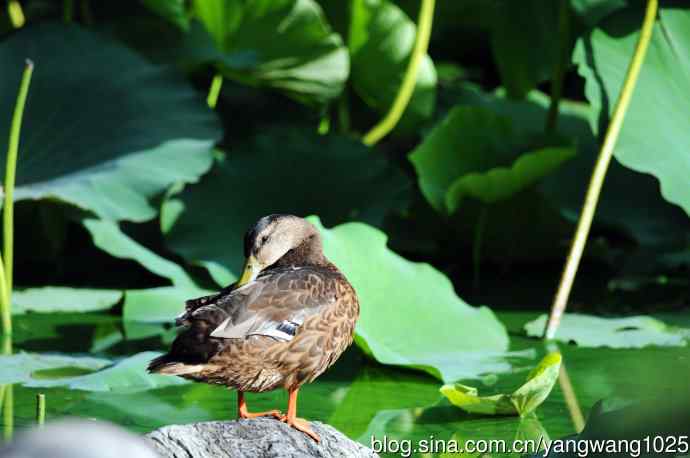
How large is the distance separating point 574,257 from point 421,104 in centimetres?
138

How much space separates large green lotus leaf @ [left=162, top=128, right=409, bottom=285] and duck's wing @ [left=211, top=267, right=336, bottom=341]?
6.34 ft

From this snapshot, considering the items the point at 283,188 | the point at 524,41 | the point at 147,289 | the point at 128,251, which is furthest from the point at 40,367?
the point at 524,41

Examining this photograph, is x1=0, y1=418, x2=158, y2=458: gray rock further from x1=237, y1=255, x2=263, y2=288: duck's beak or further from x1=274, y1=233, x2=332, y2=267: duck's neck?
x1=274, y1=233, x2=332, y2=267: duck's neck

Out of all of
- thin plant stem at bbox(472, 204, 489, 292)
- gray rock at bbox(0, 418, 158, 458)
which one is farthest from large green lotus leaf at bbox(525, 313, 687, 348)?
gray rock at bbox(0, 418, 158, 458)

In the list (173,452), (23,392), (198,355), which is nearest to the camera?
(173,452)

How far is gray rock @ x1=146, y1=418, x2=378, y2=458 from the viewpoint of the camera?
7.73 ft

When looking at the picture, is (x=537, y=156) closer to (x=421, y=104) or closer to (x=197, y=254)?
(x=421, y=104)

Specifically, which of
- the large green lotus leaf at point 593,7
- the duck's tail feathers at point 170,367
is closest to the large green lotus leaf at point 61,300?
the duck's tail feathers at point 170,367

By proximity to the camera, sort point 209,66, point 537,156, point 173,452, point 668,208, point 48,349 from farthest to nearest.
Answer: point 209,66 < point 668,208 < point 537,156 < point 48,349 < point 173,452

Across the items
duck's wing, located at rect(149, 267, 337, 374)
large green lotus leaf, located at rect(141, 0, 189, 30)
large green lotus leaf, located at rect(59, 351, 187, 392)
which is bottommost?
large green lotus leaf, located at rect(59, 351, 187, 392)

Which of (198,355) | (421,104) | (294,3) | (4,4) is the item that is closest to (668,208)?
(421,104)

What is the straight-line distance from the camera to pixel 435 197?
4.78 meters

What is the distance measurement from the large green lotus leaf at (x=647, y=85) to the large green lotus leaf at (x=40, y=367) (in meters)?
1.78

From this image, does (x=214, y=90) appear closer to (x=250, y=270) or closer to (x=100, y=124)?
(x=100, y=124)
